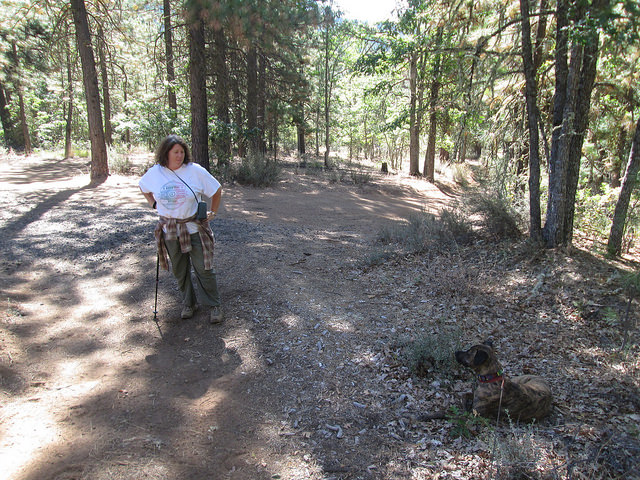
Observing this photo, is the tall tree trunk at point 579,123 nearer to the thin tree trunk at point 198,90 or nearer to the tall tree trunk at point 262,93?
the thin tree trunk at point 198,90

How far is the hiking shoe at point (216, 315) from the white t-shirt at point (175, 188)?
0.98 metres

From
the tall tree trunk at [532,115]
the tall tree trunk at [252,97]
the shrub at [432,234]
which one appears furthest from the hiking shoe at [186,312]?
the tall tree trunk at [252,97]

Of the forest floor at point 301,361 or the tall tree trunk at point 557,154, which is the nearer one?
the forest floor at point 301,361

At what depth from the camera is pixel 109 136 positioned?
2128cm

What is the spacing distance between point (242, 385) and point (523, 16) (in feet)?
19.8

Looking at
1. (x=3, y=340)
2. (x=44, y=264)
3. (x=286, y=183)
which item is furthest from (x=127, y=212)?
(x=286, y=183)

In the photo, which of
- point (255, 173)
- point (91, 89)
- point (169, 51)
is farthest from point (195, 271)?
point (169, 51)

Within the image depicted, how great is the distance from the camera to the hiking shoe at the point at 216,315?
4.43 metres

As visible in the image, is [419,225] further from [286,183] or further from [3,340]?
[286,183]

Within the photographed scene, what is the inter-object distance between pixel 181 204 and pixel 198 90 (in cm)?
859

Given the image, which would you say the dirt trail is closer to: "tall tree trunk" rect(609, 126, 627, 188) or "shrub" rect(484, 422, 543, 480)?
"shrub" rect(484, 422, 543, 480)

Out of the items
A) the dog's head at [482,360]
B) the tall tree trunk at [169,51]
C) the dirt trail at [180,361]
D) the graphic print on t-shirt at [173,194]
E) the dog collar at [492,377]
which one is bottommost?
the dirt trail at [180,361]

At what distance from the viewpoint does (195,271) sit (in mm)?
4344

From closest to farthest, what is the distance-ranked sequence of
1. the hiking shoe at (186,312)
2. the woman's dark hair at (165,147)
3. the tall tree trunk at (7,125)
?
the woman's dark hair at (165,147)
the hiking shoe at (186,312)
the tall tree trunk at (7,125)
